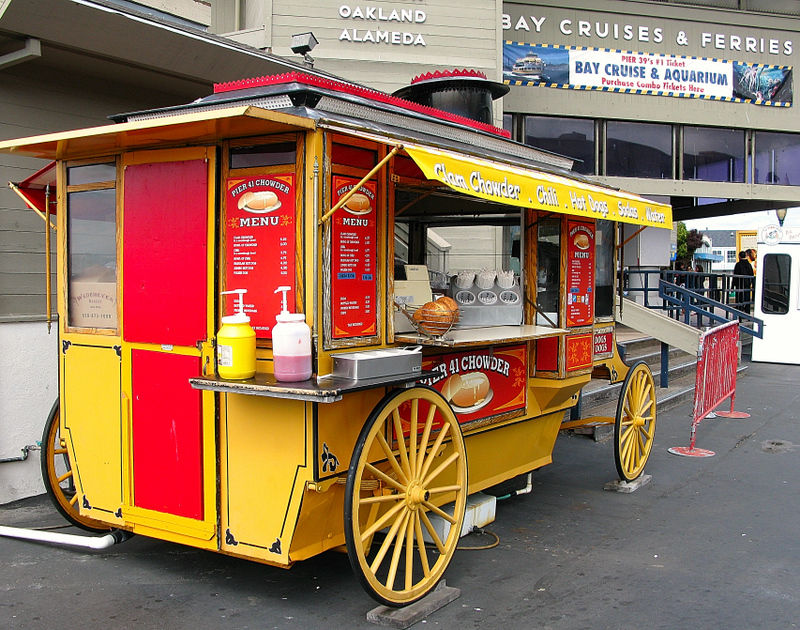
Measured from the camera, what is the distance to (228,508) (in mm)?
4137

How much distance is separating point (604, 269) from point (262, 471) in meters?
4.12

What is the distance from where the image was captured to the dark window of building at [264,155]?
13.2 feet

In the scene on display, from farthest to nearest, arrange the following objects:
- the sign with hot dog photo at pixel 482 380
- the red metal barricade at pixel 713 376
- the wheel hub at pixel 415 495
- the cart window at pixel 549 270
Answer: the red metal barricade at pixel 713 376 → the cart window at pixel 549 270 → the sign with hot dog photo at pixel 482 380 → the wheel hub at pixel 415 495

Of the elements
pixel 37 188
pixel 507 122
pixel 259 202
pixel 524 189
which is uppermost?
pixel 507 122

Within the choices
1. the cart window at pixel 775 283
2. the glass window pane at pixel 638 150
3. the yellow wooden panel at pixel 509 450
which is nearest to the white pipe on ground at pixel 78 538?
the yellow wooden panel at pixel 509 450

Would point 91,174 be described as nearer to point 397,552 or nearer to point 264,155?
point 264,155

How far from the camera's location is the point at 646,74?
14.7m

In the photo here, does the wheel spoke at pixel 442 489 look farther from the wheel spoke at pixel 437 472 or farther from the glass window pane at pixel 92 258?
the glass window pane at pixel 92 258

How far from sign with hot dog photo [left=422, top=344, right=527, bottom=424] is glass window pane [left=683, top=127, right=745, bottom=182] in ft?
36.0

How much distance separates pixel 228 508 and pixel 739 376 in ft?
39.4

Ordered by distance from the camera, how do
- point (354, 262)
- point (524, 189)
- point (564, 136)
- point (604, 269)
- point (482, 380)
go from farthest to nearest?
point (564, 136)
point (604, 269)
point (482, 380)
point (524, 189)
point (354, 262)

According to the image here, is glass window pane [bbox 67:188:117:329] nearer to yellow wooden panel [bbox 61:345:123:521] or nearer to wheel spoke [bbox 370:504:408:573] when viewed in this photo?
yellow wooden panel [bbox 61:345:123:521]

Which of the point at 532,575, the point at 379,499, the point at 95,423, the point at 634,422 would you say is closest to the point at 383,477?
the point at 379,499

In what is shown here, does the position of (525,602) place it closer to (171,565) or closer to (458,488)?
(458,488)
